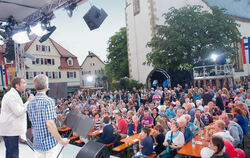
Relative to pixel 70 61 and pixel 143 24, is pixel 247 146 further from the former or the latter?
pixel 70 61

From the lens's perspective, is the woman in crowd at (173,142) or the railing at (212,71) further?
the railing at (212,71)

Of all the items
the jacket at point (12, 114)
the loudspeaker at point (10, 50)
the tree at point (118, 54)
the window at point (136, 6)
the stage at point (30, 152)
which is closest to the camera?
the jacket at point (12, 114)

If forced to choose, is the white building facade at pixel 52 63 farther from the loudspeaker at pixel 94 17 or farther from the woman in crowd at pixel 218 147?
the woman in crowd at pixel 218 147

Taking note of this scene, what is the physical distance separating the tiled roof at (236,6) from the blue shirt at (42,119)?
2468 cm

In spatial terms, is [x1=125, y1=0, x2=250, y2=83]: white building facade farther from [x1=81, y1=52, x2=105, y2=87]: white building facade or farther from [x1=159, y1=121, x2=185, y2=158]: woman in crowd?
[x1=159, y1=121, x2=185, y2=158]: woman in crowd

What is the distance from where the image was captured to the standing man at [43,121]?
2.75 metres

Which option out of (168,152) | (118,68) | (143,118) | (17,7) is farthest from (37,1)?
(118,68)

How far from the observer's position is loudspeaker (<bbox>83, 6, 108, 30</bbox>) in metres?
6.36

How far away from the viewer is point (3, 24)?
7.91 metres

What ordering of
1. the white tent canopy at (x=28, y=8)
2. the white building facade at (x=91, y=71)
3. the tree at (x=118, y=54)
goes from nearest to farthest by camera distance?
1. the white tent canopy at (x=28, y=8)
2. the tree at (x=118, y=54)
3. the white building facade at (x=91, y=71)

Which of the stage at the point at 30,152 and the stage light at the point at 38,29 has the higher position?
the stage light at the point at 38,29

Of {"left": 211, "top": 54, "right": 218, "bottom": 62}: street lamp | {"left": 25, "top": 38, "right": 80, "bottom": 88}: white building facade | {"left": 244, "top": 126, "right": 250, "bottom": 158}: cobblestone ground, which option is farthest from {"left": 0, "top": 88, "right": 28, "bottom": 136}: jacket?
{"left": 25, "top": 38, "right": 80, "bottom": 88}: white building facade

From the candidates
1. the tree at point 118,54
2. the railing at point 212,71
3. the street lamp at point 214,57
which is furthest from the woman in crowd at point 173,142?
the tree at point 118,54

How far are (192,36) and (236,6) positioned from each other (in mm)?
16981
